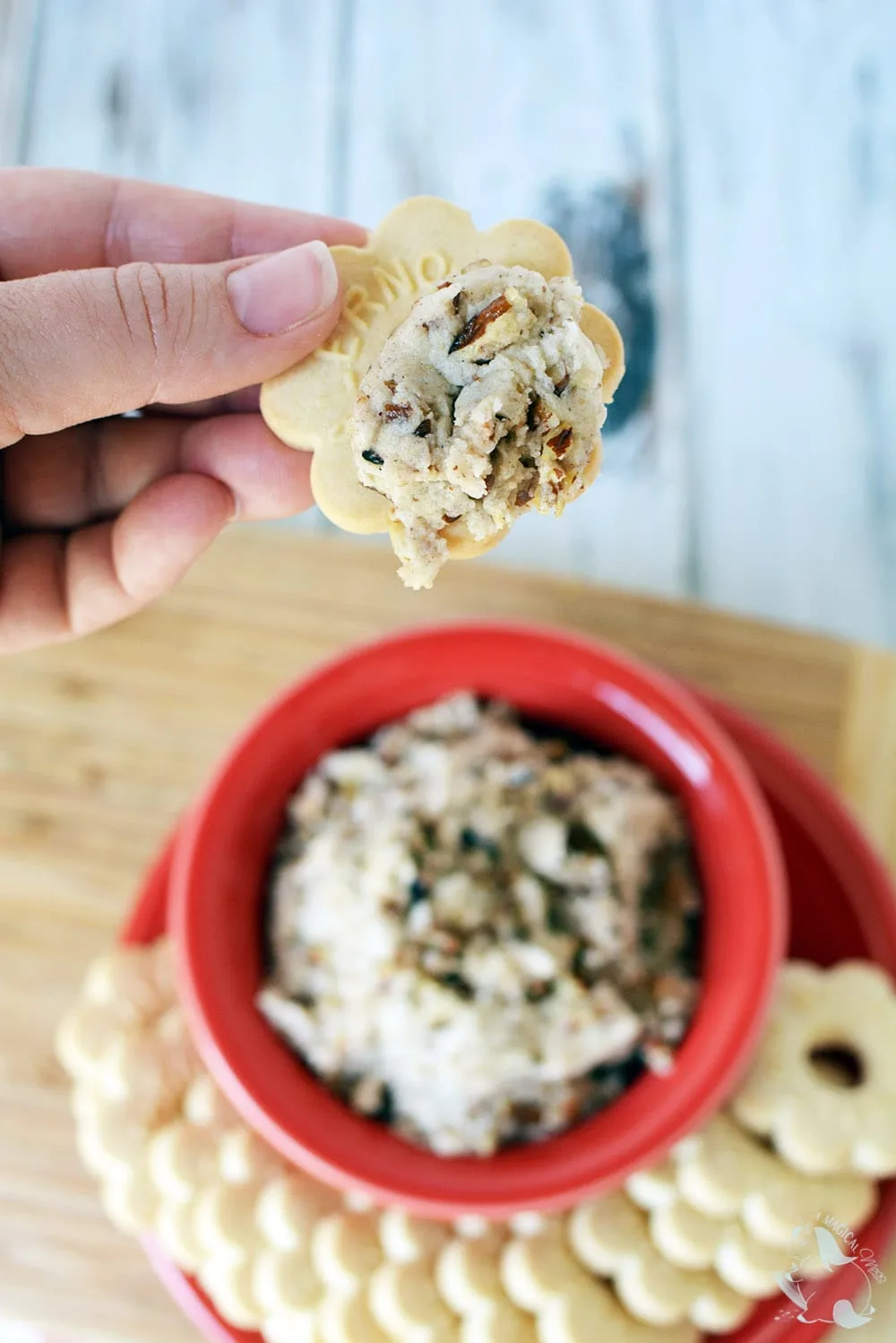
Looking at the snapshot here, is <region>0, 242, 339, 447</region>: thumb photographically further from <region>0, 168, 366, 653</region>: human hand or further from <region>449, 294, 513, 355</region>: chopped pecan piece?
<region>449, 294, 513, 355</region>: chopped pecan piece

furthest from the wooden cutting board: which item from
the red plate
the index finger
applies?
the index finger

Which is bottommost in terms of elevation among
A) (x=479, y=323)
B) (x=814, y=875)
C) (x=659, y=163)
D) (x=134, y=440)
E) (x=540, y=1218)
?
(x=540, y=1218)

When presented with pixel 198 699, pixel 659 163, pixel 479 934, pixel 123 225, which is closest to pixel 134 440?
pixel 123 225

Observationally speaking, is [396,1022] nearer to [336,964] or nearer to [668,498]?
[336,964]

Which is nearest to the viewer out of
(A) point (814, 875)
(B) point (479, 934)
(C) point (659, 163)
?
(B) point (479, 934)

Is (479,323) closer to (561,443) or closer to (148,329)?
(561,443)

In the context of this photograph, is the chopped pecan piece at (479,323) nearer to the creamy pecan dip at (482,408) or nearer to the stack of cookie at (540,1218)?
the creamy pecan dip at (482,408)

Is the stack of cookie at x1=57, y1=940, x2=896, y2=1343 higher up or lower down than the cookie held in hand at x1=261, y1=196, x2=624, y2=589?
lower down

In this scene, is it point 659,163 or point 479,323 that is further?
point 659,163
